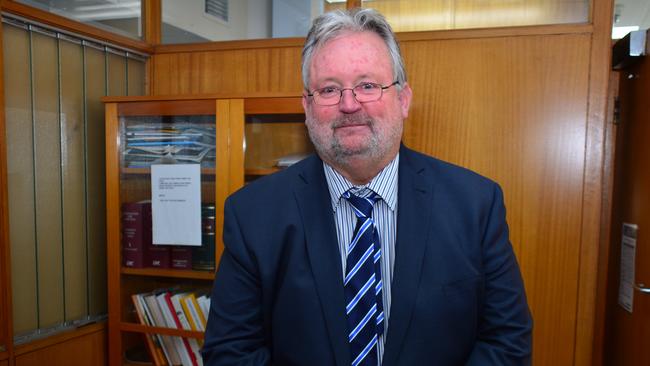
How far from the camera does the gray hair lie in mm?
1166

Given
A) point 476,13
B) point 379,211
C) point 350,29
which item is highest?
point 476,13

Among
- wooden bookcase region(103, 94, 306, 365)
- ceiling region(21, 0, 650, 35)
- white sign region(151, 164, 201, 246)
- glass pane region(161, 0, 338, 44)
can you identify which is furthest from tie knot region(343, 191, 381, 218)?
ceiling region(21, 0, 650, 35)

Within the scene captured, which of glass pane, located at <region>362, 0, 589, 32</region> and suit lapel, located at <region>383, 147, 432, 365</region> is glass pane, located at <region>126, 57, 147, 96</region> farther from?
suit lapel, located at <region>383, 147, 432, 365</region>

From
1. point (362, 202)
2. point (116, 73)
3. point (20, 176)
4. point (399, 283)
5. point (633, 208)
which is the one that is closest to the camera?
point (399, 283)

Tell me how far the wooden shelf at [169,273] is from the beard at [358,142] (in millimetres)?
1137

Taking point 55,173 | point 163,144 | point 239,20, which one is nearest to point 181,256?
point 163,144

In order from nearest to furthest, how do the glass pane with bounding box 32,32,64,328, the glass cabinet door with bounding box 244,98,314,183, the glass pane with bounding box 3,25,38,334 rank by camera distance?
the glass pane with bounding box 3,25,38,334
the glass pane with bounding box 32,32,64,328
the glass cabinet door with bounding box 244,98,314,183

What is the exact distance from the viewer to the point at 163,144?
2.13 metres

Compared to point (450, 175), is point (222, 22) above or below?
above

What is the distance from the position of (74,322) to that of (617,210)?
8.02 feet

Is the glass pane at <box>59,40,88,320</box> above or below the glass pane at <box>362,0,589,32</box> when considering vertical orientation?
below

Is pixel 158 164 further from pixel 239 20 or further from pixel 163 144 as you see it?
pixel 239 20

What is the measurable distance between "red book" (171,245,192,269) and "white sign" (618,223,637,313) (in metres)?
1.89

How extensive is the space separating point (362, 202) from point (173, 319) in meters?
1.33
